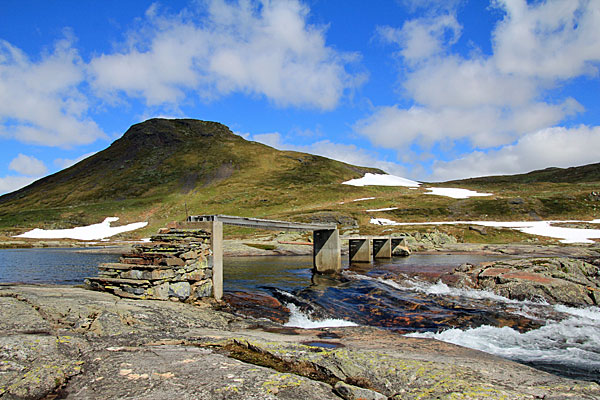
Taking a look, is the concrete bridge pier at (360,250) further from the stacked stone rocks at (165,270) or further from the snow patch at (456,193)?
the snow patch at (456,193)

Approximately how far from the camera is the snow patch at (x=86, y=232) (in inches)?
3495

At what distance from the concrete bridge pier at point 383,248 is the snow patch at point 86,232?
69.7 meters

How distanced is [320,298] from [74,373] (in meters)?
16.9

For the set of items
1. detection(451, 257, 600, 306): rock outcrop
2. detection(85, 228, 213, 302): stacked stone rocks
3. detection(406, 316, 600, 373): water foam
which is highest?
detection(85, 228, 213, 302): stacked stone rocks

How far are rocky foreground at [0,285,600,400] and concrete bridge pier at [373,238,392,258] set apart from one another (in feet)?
140

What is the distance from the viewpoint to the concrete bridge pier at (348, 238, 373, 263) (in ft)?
155

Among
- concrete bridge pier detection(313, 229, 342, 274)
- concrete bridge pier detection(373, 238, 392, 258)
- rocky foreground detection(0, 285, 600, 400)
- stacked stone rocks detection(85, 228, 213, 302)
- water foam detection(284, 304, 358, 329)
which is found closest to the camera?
rocky foreground detection(0, 285, 600, 400)

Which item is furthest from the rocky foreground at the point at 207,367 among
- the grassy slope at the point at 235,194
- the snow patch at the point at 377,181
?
the snow patch at the point at 377,181

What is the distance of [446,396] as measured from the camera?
19.5ft

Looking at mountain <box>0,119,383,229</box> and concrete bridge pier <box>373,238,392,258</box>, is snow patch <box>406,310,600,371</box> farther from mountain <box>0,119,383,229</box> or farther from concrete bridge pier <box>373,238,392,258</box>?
mountain <box>0,119,383,229</box>

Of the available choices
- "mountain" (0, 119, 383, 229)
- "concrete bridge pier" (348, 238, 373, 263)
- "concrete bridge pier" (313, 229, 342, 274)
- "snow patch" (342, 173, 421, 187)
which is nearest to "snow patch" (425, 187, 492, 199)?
"snow patch" (342, 173, 421, 187)

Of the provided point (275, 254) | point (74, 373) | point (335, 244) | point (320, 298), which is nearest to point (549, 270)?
point (320, 298)

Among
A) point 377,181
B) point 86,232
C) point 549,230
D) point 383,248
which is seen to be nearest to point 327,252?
point 383,248

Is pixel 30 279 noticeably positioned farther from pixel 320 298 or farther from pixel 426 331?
pixel 426 331
